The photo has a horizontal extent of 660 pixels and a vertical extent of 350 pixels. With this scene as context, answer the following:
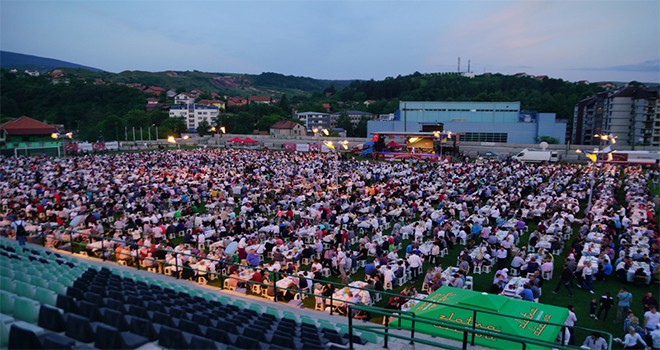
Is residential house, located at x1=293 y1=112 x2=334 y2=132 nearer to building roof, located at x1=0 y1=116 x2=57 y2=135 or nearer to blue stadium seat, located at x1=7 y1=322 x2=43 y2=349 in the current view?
building roof, located at x1=0 y1=116 x2=57 y2=135

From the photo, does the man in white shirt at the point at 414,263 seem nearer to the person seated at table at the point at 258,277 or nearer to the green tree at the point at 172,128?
the person seated at table at the point at 258,277

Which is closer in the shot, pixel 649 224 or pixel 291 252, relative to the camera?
pixel 291 252

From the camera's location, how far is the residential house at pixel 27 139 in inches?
2058

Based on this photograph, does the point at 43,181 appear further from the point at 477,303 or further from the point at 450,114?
the point at 450,114

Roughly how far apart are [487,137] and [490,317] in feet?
228

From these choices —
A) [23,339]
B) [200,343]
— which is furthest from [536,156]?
[23,339]

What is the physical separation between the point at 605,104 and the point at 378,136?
50473 millimetres

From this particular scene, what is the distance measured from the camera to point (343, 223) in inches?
738

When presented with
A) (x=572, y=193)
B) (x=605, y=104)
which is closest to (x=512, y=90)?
(x=605, y=104)

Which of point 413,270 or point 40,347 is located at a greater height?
point 40,347

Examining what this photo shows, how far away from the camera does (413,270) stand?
44.3ft

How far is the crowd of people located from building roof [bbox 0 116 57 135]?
1119 inches

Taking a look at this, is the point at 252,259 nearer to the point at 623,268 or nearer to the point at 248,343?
the point at 248,343

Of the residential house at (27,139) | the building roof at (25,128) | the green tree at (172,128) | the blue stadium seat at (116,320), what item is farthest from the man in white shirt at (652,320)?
the green tree at (172,128)
